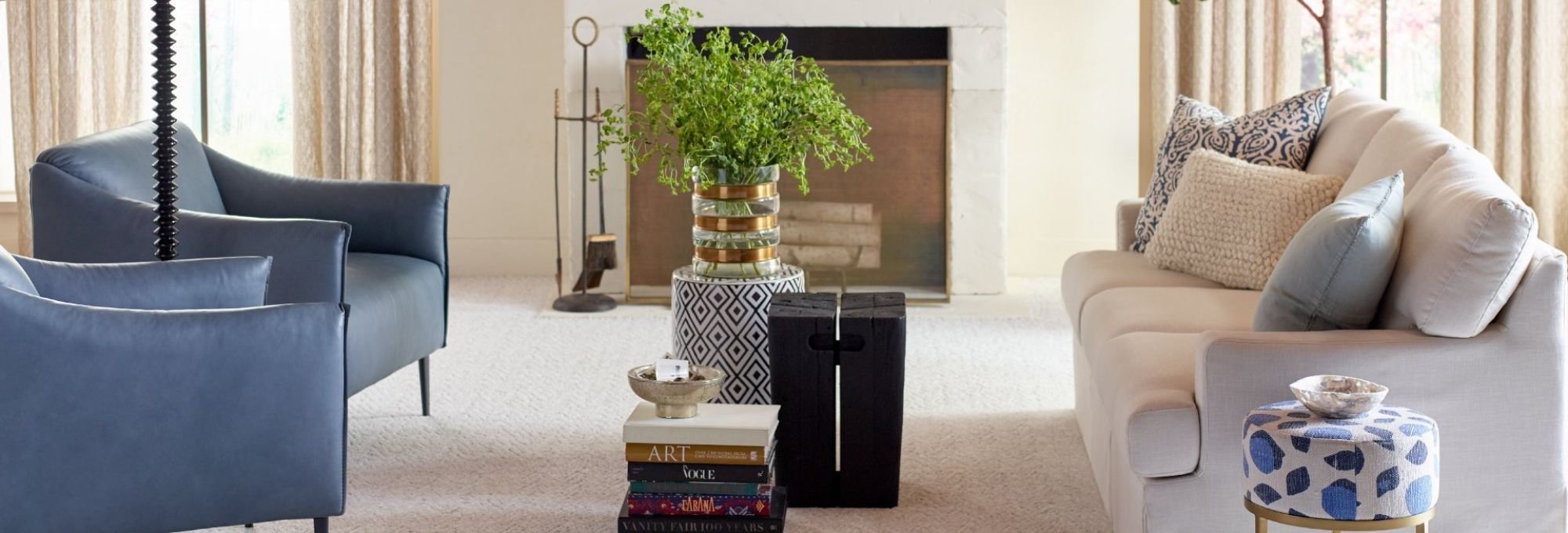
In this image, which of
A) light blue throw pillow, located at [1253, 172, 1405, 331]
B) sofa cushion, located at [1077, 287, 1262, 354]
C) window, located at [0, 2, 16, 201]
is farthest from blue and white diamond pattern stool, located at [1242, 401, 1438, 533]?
window, located at [0, 2, 16, 201]

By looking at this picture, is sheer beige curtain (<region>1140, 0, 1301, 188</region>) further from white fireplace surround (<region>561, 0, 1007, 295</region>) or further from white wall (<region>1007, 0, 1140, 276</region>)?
white fireplace surround (<region>561, 0, 1007, 295</region>)

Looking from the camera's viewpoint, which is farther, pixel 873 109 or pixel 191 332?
pixel 873 109

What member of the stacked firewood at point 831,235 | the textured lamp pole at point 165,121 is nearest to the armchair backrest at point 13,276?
the textured lamp pole at point 165,121

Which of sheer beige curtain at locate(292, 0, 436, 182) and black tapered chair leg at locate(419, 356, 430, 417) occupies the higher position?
sheer beige curtain at locate(292, 0, 436, 182)

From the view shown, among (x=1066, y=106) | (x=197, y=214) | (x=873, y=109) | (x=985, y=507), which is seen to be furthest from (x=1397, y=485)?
(x=1066, y=106)

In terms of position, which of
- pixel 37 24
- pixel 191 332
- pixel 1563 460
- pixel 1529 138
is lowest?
pixel 1563 460

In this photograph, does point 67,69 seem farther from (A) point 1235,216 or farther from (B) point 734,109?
(A) point 1235,216

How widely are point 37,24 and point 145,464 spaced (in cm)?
475

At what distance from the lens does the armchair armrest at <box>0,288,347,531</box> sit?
7.71 ft

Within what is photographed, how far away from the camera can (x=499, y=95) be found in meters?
6.51

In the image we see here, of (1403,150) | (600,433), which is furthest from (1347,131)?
(600,433)

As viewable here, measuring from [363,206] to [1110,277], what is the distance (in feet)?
6.40

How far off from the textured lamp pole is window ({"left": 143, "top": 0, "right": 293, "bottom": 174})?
376 cm

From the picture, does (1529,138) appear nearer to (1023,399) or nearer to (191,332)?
(1023,399)
